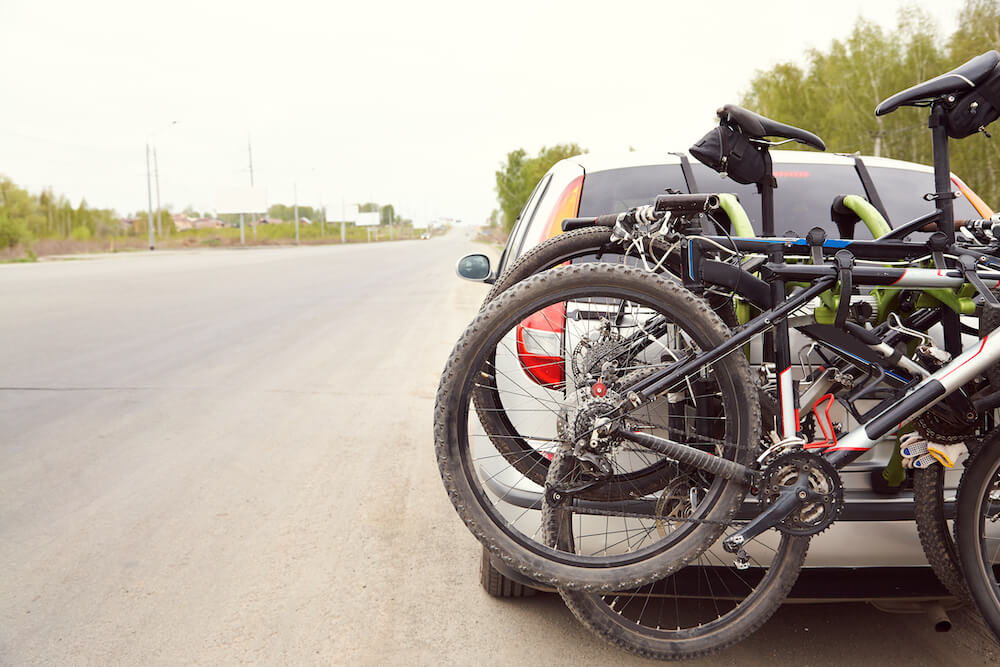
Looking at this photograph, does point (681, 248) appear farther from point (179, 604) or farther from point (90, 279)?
point (90, 279)

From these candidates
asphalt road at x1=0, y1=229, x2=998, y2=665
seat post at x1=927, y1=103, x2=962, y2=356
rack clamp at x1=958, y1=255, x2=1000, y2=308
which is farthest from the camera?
asphalt road at x1=0, y1=229, x2=998, y2=665

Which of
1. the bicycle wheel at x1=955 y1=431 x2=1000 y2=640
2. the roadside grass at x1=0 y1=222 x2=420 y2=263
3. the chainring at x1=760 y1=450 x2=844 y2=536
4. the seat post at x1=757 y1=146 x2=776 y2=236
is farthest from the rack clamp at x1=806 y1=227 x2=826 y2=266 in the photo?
the roadside grass at x1=0 y1=222 x2=420 y2=263

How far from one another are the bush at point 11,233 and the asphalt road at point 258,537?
4867 centimetres

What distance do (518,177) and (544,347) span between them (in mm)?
51913

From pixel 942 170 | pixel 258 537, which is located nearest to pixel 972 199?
pixel 942 170

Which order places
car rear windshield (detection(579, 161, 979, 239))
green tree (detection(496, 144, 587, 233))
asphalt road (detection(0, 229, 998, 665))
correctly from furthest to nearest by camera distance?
green tree (detection(496, 144, 587, 233)) < car rear windshield (detection(579, 161, 979, 239)) < asphalt road (detection(0, 229, 998, 665))

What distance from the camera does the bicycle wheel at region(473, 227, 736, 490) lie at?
261 cm

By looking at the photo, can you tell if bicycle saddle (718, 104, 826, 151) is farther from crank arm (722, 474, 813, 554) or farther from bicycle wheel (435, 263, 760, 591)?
crank arm (722, 474, 813, 554)

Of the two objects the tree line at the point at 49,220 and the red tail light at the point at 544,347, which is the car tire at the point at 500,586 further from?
the tree line at the point at 49,220

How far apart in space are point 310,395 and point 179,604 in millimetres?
4037

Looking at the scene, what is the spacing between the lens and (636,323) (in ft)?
8.61

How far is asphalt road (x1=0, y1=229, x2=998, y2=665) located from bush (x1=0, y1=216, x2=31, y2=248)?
48667 millimetres

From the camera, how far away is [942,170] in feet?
8.47

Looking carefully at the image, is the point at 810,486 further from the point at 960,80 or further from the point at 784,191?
the point at 784,191
